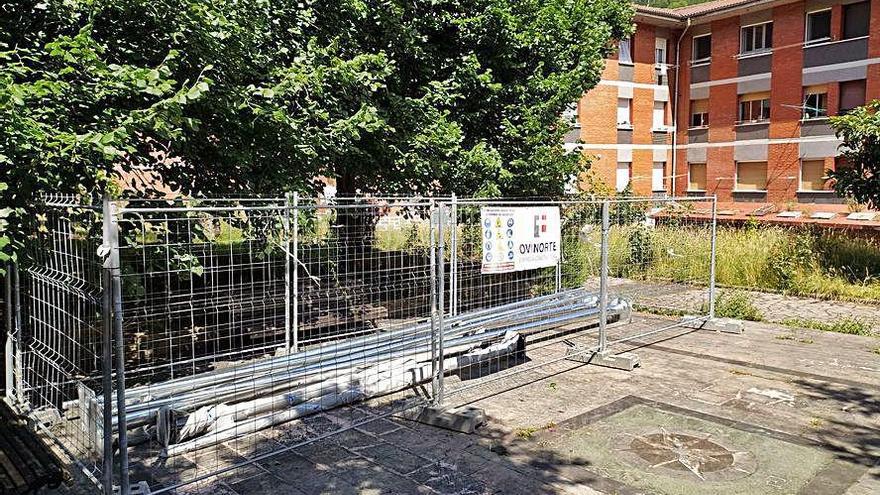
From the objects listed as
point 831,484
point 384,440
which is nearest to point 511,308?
point 384,440

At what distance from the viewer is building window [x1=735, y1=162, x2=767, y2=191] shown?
96.9 feet

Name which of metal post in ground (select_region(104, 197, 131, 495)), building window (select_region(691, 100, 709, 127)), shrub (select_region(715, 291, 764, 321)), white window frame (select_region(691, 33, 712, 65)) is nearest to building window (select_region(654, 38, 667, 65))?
white window frame (select_region(691, 33, 712, 65))

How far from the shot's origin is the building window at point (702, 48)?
104 ft

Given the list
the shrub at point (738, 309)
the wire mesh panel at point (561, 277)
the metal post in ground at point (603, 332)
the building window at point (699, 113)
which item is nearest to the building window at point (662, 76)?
the building window at point (699, 113)

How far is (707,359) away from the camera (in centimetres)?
834

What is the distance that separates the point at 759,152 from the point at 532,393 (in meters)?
26.6

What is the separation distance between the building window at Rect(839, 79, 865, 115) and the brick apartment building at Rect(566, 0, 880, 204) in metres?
0.04

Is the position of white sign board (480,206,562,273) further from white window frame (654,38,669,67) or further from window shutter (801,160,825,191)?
white window frame (654,38,669,67)

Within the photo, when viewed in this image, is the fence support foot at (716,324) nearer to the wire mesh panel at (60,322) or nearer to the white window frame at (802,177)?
the wire mesh panel at (60,322)

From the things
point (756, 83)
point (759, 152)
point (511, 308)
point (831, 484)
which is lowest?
point (831, 484)

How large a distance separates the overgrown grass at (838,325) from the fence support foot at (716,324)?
112 centimetres

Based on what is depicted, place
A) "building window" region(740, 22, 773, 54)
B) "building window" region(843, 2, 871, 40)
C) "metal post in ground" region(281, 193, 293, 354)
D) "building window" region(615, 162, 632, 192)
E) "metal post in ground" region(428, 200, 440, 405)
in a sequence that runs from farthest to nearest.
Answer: "building window" region(615, 162, 632, 192), "building window" region(740, 22, 773, 54), "building window" region(843, 2, 871, 40), "metal post in ground" region(281, 193, 293, 354), "metal post in ground" region(428, 200, 440, 405)

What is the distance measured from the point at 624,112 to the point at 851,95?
924cm

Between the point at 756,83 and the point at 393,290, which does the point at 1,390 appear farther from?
the point at 756,83
